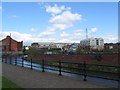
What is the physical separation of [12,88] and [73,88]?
285 cm

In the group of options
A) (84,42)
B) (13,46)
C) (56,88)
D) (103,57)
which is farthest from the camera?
(84,42)

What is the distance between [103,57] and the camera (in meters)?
43.0

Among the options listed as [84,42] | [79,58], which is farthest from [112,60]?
[84,42]

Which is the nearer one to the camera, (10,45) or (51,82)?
(51,82)

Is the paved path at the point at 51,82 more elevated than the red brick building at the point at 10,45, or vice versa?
the red brick building at the point at 10,45

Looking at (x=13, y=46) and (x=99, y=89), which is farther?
(x=13, y=46)

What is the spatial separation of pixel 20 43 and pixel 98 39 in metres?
50.9

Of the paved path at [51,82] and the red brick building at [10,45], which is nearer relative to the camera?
the paved path at [51,82]

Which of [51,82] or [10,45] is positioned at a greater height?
[10,45]

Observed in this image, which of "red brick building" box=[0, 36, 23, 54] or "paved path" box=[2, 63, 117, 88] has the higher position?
"red brick building" box=[0, 36, 23, 54]

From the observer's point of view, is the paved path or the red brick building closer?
the paved path

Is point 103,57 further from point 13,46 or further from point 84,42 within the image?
point 84,42

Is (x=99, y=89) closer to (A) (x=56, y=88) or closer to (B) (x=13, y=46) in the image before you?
(A) (x=56, y=88)

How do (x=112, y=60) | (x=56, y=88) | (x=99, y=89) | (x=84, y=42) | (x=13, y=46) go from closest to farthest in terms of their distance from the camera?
(x=99, y=89), (x=56, y=88), (x=112, y=60), (x=13, y=46), (x=84, y=42)
